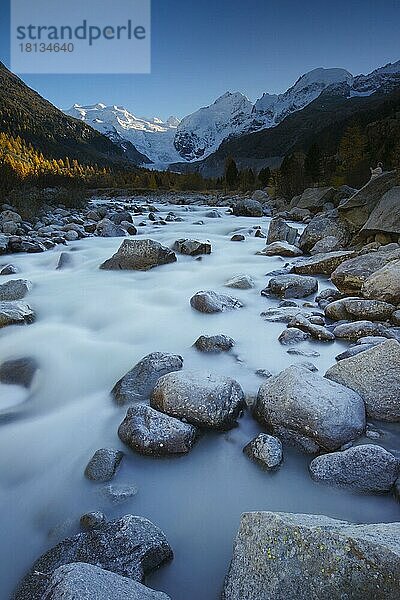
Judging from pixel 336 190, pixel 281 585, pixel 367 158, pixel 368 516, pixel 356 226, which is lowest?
pixel 368 516

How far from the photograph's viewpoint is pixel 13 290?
6523 millimetres

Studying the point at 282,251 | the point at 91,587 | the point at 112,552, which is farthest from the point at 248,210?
the point at 91,587

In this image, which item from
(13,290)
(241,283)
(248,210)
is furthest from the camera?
(248,210)

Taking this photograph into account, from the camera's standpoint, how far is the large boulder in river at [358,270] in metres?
6.26

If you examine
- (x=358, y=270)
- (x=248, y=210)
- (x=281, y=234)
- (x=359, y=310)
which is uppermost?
(x=248, y=210)

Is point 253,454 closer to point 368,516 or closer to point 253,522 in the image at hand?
point 368,516

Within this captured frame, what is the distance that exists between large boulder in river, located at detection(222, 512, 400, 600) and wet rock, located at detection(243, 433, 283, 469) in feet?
3.04

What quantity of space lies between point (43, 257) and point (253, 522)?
30.2 ft

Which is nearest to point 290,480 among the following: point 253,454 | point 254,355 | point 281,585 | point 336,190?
point 253,454

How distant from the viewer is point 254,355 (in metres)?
4.42

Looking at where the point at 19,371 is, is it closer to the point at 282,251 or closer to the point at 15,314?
the point at 15,314

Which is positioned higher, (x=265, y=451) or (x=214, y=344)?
(x=214, y=344)

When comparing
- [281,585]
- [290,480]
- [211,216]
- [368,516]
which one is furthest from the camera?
[211,216]

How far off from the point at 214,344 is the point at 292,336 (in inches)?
35.4
